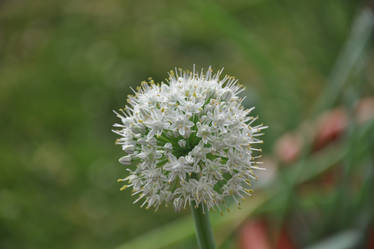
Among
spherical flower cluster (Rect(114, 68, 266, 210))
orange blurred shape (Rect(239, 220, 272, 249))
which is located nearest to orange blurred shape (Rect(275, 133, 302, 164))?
orange blurred shape (Rect(239, 220, 272, 249))

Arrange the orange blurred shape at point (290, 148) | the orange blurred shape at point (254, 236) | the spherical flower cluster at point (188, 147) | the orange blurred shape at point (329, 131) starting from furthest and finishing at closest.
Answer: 1. the orange blurred shape at point (329, 131)
2. the orange blurred shape at point (290, 148)
3. the orange blurred shape at point (254, 236)
4. the spherical flower cluster at point (188, 147)

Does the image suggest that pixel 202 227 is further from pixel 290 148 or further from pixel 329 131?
pixel 329 131

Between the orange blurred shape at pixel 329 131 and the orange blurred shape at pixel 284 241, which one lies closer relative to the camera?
the orange blurred shape at pixel 284 241

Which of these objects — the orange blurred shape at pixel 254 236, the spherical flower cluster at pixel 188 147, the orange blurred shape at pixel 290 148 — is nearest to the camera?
the spherical flower cluster at pixel 188 147

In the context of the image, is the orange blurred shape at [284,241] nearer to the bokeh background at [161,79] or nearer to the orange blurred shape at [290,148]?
the bokeh background at [161,79]

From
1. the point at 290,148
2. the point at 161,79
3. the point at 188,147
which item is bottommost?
the point at 188,147

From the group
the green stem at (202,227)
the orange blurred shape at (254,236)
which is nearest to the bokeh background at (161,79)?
the orange blurred shape at (254,236)

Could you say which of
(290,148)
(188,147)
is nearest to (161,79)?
(290,148)

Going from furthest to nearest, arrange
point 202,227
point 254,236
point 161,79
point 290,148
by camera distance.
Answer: point 161,79 < point 290,148 < point 254,236 < point 202,227
